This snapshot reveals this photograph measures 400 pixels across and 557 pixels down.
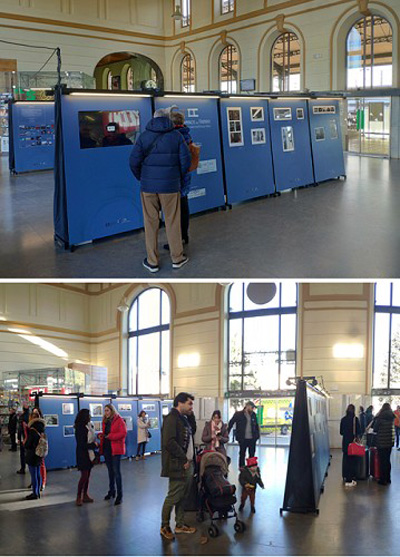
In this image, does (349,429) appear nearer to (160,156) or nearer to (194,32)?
(160,156)

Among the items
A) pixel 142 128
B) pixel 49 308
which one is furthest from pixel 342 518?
pixel 49 308

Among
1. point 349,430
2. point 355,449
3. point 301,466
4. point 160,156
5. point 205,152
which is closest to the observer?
point 301,466

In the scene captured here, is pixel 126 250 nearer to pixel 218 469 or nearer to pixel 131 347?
pixel 218 469

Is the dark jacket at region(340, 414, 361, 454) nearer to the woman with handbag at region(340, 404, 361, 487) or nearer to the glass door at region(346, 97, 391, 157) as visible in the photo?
the woman with handbag at region(340, 404, 361, 487)

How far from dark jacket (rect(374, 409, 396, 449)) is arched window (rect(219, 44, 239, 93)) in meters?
21.4

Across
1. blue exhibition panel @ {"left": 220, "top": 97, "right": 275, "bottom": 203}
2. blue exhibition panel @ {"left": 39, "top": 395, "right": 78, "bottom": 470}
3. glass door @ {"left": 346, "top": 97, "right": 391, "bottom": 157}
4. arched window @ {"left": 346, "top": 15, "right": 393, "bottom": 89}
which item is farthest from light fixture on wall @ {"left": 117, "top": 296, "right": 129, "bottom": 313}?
arched window @ {"left": 346, "top": 15, "right": 393, "bottom": 89}

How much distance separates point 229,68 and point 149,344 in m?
17.8

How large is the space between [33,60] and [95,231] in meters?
19.6

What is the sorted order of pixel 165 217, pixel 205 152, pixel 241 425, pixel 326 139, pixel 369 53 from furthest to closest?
pixel 369 53 < pixel 326 139 < pixel 205 152 < pixel 241 425 < pixel 165 217

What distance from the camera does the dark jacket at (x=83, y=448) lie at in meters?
6.12

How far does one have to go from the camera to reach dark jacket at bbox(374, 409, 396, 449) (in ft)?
23.5

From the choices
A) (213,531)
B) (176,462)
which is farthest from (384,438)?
(176,462)

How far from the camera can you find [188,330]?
1119 cm

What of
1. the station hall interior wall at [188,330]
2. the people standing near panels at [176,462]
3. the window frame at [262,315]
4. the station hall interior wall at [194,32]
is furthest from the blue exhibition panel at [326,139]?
the station hall interior wall at [194,32]
